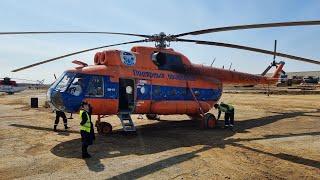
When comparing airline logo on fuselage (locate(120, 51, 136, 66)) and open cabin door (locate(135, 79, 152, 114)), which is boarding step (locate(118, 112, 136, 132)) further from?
airline logo on fuselage (locate(120, 51, 136, 66))

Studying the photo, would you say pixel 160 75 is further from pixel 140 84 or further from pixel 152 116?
pixel 152 116

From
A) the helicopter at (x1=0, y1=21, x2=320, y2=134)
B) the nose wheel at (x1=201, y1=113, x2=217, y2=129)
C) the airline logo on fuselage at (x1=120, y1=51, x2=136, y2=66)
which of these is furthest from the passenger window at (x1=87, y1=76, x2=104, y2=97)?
the nose wheel at (x1=201, y1=113, x2=217, y2=129)

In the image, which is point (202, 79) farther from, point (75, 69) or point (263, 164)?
point (263, 164)

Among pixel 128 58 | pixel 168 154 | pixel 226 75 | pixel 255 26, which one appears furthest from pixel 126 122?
pixel 226 75

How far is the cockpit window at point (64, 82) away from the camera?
14.0 metres

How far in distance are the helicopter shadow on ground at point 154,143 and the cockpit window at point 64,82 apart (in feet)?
6.94

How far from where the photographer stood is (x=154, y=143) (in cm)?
1325

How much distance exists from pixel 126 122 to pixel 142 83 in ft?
6.64

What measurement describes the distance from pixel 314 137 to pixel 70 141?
970cm

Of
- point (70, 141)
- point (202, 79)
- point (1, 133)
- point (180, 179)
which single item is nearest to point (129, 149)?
point (70, 141)

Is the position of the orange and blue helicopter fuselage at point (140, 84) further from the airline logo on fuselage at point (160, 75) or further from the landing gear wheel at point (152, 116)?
the landing gear wheel at point (152, 116)

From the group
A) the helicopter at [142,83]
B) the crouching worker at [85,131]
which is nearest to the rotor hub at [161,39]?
the helicopter at [142,83]

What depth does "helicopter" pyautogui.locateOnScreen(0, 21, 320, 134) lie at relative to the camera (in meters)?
14.2

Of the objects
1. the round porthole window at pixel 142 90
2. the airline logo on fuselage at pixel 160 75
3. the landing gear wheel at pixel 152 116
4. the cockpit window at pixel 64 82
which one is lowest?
the landing gear wheel at pixel 152 116
